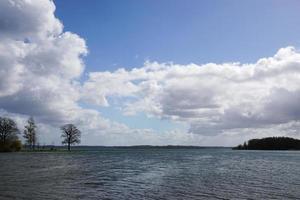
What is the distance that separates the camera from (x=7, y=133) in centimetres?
13262

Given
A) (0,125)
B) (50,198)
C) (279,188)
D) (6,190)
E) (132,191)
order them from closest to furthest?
(50,198) → (6,190) → (132,191) → (279,188) → (0,125)

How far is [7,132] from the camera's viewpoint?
132 m

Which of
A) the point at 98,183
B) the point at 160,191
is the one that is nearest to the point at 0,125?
the point at 98,183

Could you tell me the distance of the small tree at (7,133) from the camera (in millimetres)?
131538

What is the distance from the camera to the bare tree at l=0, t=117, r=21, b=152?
131 metres

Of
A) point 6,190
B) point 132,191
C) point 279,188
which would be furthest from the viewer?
point 279,188

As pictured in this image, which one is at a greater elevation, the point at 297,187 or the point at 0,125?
the point at 0,125

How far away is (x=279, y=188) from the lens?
39812 millimetres

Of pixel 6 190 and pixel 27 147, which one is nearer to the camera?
pixel 6 190

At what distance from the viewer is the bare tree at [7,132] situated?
131 m

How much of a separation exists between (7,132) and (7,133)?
1.20ft

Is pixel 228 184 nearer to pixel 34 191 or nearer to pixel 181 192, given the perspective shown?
pixel 181 192

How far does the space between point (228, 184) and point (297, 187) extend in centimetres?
690

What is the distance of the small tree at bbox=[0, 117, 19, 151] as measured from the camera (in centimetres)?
13154
